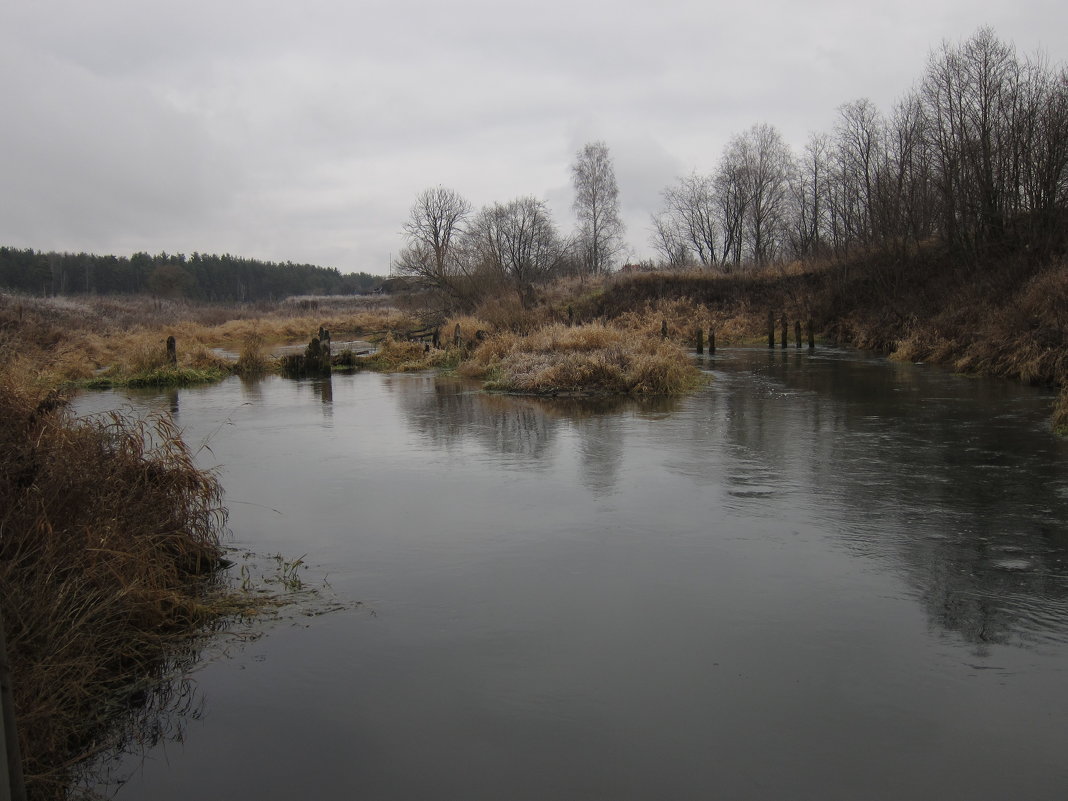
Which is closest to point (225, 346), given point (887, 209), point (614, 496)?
point (887, 209)

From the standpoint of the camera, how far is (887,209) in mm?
37750

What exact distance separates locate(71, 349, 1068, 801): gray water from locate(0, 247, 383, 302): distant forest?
9028 centimetres

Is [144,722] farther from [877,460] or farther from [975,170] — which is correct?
[975,170]

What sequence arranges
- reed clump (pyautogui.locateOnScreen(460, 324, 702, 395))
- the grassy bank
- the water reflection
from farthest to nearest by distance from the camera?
the grassy bank → reed clump (pyautogui.locateOnScreen(460, 324, 702, 395)) → the water reflection

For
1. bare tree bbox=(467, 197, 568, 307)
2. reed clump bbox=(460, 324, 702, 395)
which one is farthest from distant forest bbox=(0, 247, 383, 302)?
reed clump bbox=(460, 324, 702, 395)

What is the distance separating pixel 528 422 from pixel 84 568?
9448 mm

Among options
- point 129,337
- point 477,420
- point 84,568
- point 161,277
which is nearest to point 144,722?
point 84,568

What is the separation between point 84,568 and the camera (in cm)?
475

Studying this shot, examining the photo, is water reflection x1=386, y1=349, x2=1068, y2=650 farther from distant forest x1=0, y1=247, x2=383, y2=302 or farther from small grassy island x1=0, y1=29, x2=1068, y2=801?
distant forest x1=0, y1=247, x2=383, y2=302

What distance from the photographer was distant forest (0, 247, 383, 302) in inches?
3676

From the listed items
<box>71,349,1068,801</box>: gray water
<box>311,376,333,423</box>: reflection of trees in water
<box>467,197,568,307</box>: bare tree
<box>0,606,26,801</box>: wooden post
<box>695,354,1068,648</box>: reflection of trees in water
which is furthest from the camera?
<box>467,197,568,307</box>: bare tree

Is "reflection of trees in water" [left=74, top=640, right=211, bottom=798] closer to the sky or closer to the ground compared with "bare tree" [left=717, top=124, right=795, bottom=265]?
closer to the ground

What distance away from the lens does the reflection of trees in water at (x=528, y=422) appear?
10.6 meters

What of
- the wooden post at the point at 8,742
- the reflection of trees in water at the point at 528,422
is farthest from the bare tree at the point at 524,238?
the wooden post at the point at 8,742
